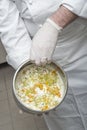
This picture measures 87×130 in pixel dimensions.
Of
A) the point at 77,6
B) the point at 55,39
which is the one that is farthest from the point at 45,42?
the point at 77,6

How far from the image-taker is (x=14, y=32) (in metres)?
0.91

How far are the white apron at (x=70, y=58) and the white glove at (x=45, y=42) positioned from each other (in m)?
0.11

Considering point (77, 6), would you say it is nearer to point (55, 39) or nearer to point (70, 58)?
point (55, 39)

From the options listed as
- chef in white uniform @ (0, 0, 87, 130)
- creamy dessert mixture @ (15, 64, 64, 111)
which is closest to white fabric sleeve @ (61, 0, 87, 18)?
chef in white uniform @ (0, 0, 87, 130)

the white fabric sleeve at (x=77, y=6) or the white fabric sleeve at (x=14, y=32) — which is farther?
the white fabric sleeve at (x=14, y=32)

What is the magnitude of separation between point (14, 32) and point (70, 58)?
0.24m

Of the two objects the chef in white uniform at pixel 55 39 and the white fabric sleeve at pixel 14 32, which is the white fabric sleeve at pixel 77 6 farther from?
the white fabric sleeve at pixel 14 32

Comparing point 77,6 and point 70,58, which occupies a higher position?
point 77,6

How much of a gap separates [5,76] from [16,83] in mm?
1117

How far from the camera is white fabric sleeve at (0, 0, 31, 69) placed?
0.90m

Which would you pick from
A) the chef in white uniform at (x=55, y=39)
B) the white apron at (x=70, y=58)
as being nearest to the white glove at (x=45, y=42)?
the chef in white uniform at (x=55, y=39)

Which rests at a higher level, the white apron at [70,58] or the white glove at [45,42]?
the white glove at [45,42]

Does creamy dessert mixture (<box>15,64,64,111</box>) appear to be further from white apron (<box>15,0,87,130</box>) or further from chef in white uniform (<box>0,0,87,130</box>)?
white apron (<box>15,0,87,130</box>)

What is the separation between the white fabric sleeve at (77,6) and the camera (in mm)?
691
